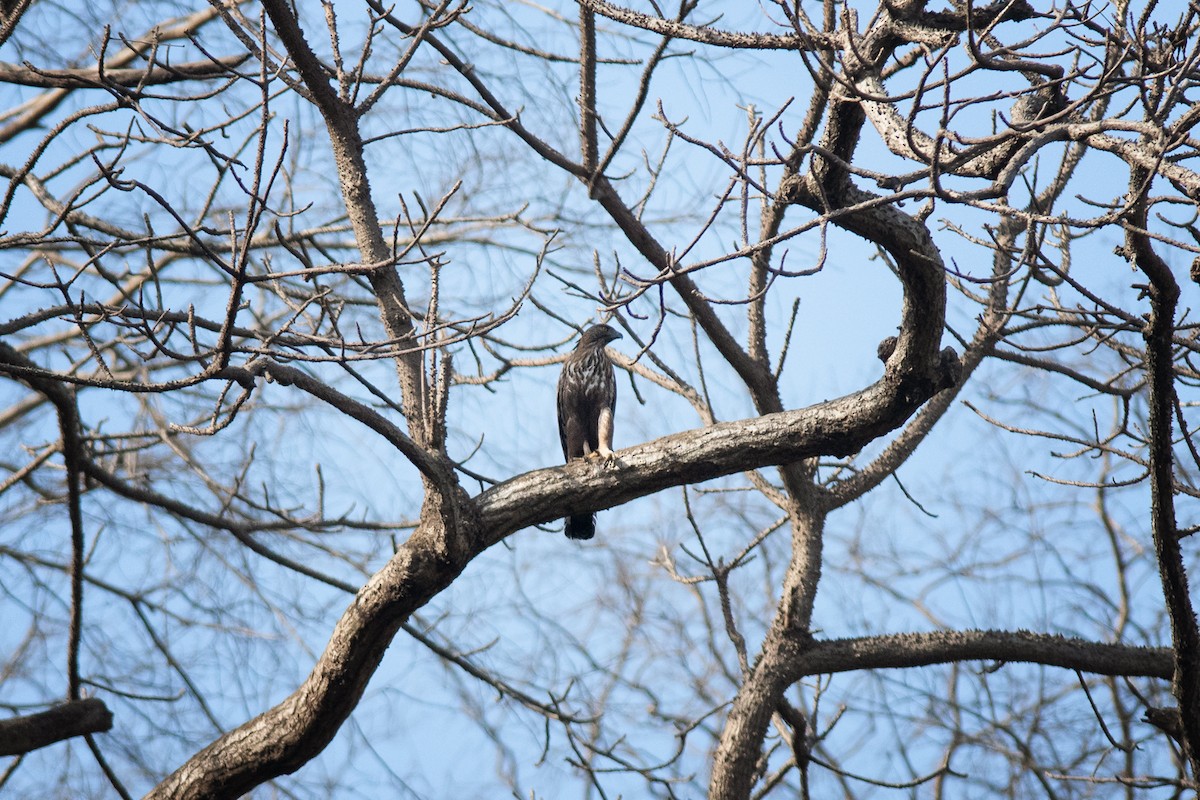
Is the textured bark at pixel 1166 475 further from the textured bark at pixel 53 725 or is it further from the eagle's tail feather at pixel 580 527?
the textured bark at pixel 53 725

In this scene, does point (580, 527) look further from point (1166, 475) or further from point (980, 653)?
point (1166, 475)

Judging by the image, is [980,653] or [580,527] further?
[580,527]

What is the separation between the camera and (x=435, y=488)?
354 centimetres

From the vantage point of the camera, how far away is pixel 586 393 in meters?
5.30

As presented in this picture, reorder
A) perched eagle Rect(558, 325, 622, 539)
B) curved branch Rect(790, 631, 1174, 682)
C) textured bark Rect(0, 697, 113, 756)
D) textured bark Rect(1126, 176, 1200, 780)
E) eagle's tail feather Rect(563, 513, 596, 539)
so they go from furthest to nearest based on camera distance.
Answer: perched eagle Rect(558, 325, 622, 539)
eagle's tail feather Rect(563, 513, 596, 539)
curved branch Rect(790, 631, 1174, 682)
textured bark Rect(0, 697, 113, 756)
textured bark Rect(1126, 176, 1200, 780)

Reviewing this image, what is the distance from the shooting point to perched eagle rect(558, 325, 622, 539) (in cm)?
527

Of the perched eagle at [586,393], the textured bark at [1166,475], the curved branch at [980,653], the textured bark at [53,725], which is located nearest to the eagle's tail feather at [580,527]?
the perched eagle at [586,393]

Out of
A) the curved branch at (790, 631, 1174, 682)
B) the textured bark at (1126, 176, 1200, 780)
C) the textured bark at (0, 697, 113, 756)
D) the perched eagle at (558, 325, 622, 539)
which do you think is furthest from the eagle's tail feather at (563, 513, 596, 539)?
the textured bark at (1126, 176, 1200, 780)

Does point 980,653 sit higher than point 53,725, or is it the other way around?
point 980,653

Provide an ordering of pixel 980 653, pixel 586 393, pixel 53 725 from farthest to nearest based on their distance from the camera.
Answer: pixel 586 393, pixel 980 653, pixel 53 725

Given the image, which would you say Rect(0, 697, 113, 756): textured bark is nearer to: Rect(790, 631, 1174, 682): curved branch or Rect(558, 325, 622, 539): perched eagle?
Rect(558, 325, 622, 539): perched eagle

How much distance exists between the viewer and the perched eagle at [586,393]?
5.27 metres

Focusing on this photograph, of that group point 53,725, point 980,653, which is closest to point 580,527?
point 980,653

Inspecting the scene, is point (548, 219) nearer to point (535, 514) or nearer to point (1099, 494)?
point (535, 514)
